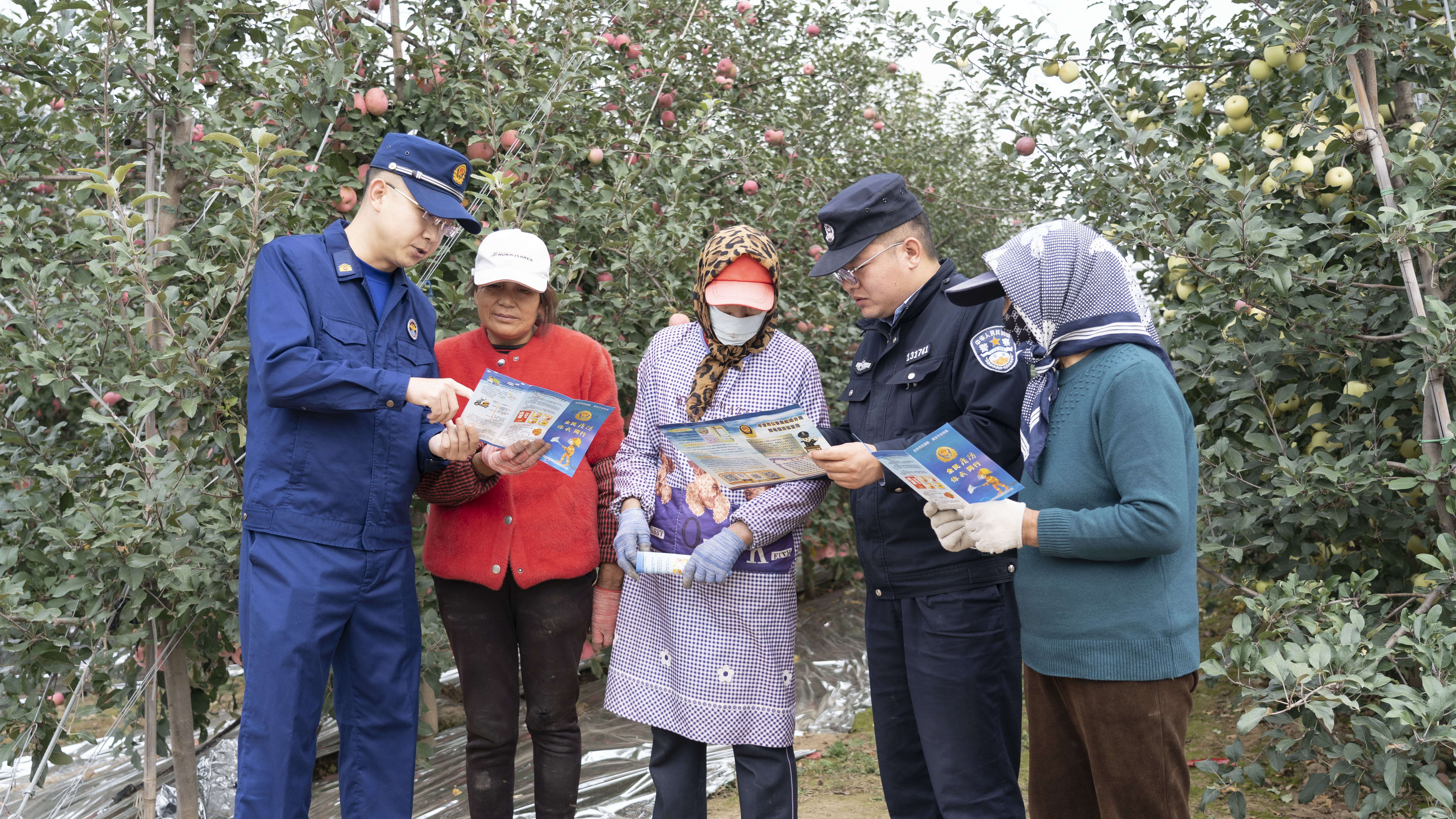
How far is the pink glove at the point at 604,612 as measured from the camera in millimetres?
2674

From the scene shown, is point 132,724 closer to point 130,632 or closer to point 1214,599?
point 130,632

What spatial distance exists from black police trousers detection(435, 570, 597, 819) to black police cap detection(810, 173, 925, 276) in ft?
3.70

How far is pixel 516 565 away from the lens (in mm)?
2549

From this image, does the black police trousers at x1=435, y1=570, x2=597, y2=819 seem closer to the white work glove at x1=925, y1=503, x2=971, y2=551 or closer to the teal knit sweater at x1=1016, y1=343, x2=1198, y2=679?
the white work glove at x1=925, y1=503, x2=971, y2=551

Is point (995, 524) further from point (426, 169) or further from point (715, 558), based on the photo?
point (426, 169)

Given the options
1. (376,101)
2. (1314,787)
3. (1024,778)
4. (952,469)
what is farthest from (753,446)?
(1024,778)

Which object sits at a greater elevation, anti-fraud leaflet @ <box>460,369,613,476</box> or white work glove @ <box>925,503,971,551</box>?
anti-fraud leaflet @ <box>460,369,613,476</box>

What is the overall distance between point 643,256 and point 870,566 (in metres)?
1.82

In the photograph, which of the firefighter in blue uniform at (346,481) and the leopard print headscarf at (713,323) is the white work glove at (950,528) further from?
the firefighter in blue uniform at (346,481)

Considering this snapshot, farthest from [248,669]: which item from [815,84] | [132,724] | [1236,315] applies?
[815,84]

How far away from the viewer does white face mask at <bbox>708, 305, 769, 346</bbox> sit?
2.44 metres

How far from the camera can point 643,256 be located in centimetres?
368

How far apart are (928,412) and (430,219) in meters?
1.25

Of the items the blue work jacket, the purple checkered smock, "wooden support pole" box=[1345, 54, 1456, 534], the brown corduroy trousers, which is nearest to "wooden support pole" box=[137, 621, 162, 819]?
the blue work jacket
